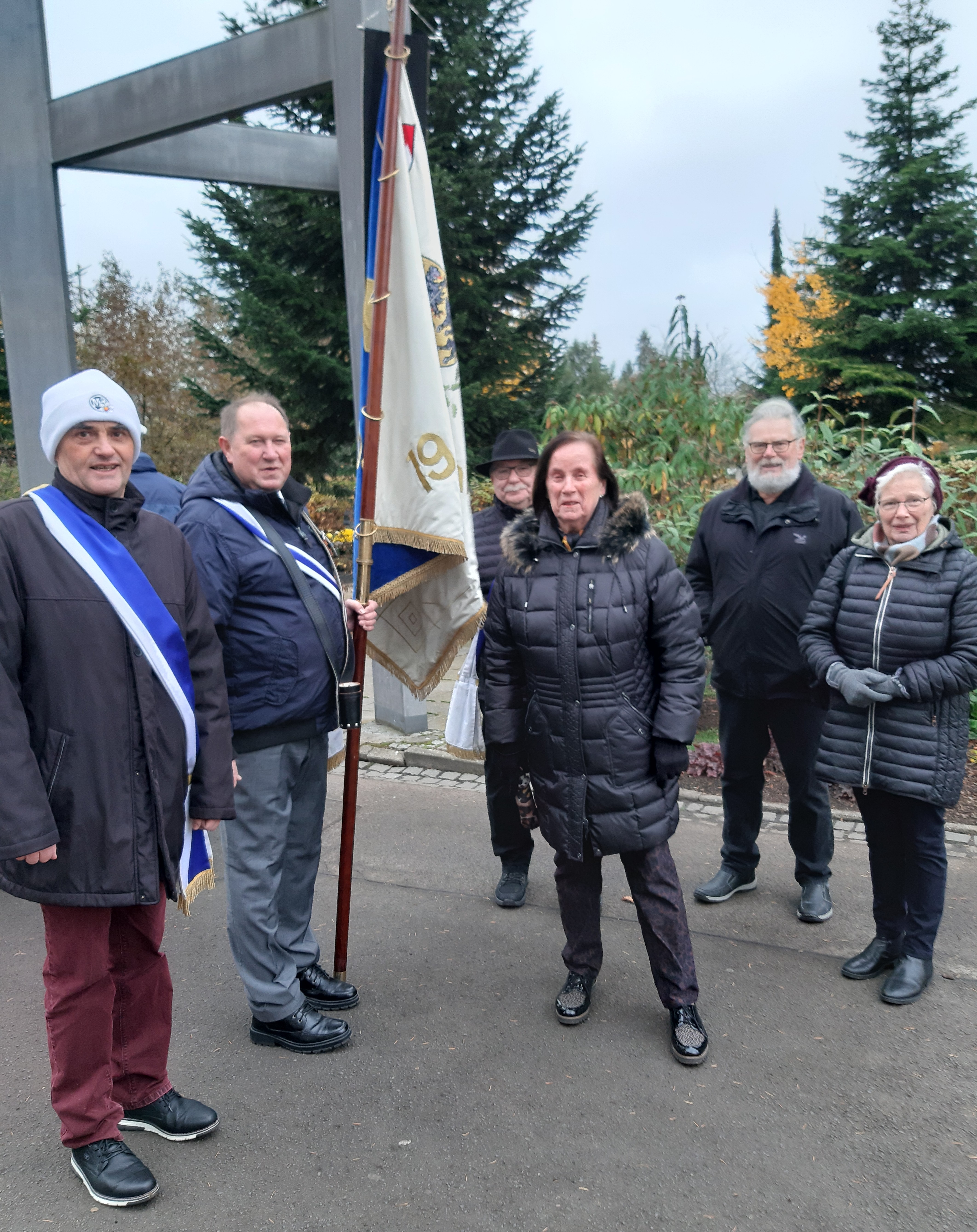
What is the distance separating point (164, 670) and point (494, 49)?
15779 mm

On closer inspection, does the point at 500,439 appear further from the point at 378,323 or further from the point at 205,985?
the point at 205,985

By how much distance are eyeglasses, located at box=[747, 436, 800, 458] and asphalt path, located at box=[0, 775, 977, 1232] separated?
1951 mm

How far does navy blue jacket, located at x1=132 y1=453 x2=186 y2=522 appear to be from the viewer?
14.9 feet

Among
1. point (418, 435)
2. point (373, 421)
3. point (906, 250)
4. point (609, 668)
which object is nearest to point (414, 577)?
point (418, 435)

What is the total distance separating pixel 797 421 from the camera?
3.82 meters

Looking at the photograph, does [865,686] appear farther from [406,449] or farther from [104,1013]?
[104,1013]

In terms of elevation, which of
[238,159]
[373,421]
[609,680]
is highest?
[238,159]

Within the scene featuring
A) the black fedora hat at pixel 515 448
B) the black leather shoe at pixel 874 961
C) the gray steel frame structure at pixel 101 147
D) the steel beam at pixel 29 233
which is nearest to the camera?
the black leather shoe at pixel 874 961

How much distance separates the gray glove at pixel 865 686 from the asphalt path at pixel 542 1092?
3.57 ft

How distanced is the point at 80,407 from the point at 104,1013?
5.12 feet

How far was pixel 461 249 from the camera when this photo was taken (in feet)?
47.0

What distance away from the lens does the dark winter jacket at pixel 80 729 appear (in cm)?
221

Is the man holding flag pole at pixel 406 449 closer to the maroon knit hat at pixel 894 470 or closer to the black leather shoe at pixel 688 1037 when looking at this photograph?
the black leather shoe at pixel 688 1037

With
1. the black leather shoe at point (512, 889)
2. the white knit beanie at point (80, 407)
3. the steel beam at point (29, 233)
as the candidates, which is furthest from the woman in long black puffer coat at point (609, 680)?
the steel beam at point (29, 233)
